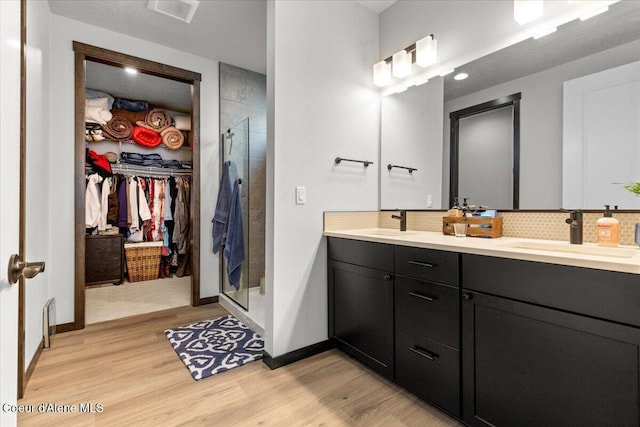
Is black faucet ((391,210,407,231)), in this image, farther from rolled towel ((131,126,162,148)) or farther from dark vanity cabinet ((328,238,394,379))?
rolled towel ((131,126,162,148))

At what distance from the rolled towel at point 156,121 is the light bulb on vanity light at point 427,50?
3.98 m

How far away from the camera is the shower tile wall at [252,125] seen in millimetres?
3396

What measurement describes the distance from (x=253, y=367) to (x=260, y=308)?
3.01 ft

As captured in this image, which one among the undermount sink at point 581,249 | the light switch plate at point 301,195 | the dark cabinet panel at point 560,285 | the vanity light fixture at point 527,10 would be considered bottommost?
the dark cabinet panel at point 560,285

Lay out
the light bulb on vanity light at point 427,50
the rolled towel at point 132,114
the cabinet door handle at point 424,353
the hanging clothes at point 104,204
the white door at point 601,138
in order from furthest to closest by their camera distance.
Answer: the rolled towel at point 132,114
the hanging clothes at point 104,204
the light bulb on vanity light at point 427,50
the cabinet door handle at point 424,353
the white door at point 601,138

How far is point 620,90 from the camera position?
4.77 feet

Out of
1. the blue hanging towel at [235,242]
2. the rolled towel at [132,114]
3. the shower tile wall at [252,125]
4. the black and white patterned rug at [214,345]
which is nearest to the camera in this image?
the black and white patterned rug at [214,345]

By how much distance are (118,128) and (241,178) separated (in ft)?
8.29

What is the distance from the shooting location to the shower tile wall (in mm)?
3396

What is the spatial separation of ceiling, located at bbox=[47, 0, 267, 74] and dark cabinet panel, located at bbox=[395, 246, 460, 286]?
7.62ft

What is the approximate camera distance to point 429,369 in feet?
5.08

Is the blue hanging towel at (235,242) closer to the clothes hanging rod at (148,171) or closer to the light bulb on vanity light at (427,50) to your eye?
the light bulb on vanity light at (427,50)

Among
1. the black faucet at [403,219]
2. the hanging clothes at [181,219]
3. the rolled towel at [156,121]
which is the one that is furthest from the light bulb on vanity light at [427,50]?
the rolled towel at [156,121]

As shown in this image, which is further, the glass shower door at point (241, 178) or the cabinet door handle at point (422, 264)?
the glass shower door at point (241, 178)
